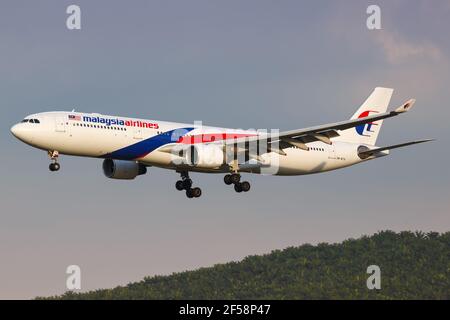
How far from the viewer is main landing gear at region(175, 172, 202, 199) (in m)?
67.6

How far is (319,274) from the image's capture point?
157750 millimetres

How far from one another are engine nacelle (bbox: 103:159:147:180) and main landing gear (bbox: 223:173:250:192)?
6.36 meters

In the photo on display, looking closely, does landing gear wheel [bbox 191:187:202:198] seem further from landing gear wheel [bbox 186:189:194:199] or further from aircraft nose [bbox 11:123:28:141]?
aircraft nose [bbox 11:123:28:141]

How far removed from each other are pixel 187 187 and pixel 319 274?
93.0 m

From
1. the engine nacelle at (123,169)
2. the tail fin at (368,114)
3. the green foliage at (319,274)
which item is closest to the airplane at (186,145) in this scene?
the engine nacelle at (123,169)

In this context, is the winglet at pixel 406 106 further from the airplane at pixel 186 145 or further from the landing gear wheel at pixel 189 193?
the landing gear wheel at pixel 189 193

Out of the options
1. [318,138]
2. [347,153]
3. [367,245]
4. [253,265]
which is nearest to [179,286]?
[253,265]

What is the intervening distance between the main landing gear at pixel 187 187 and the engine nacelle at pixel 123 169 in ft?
10.1

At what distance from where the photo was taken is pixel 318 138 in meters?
61.7
